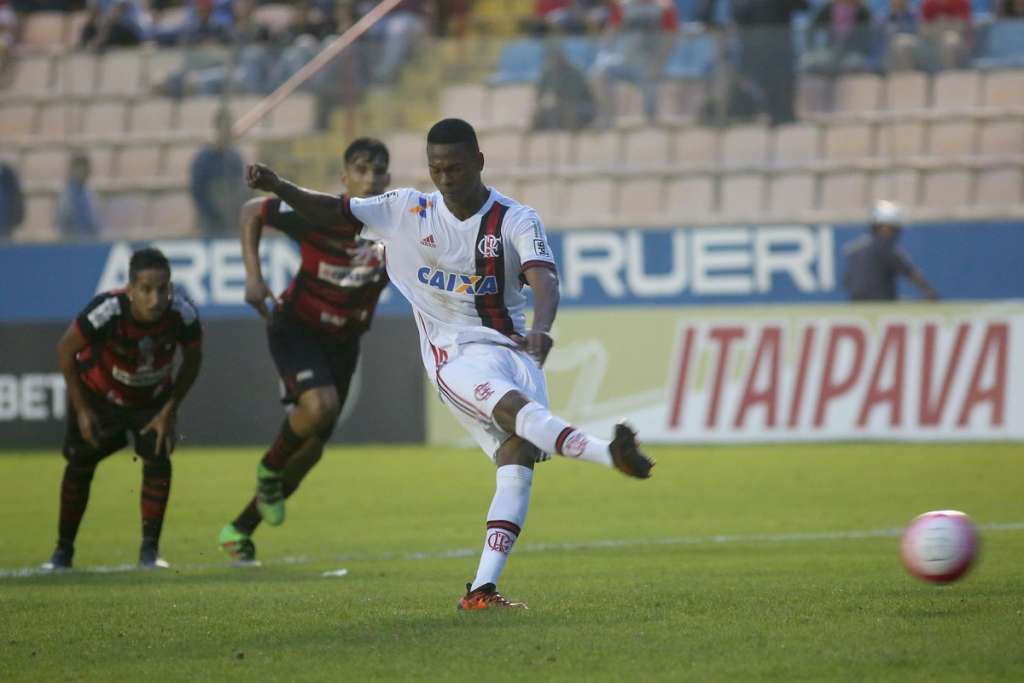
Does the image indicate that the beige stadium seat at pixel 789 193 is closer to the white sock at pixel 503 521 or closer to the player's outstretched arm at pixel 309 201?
the player's outstretched arm at pixel 309 201

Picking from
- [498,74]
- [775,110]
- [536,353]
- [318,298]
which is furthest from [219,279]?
[536,353]

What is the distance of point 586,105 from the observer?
21453 mm

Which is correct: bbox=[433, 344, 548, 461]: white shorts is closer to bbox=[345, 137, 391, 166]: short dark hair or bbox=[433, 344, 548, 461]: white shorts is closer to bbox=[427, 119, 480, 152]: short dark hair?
bbox=[427, 119, 480, 152]: short dark hair

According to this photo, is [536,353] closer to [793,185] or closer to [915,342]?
[915,342]

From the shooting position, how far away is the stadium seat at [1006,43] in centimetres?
2003

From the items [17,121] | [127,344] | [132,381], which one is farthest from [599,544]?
[17,121]

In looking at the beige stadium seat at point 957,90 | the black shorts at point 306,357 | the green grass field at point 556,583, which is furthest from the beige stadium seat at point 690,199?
the black shorts at point 306,357

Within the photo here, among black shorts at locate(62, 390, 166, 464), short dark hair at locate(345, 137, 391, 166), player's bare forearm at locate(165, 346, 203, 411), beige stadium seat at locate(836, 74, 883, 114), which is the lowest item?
black shorts at locate(62, 390, 166, 464)

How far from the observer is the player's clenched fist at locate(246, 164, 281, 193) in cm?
759

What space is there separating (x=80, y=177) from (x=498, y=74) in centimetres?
531

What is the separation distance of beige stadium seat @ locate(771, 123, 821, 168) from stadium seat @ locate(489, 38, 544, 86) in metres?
3.06

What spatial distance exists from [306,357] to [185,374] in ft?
2.56

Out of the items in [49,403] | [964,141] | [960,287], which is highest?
[964,141]

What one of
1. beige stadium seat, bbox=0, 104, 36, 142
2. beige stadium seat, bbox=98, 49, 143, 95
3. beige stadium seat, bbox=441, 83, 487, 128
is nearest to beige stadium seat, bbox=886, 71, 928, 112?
beige stadium seat, bbox=441, 83, 487, 128
